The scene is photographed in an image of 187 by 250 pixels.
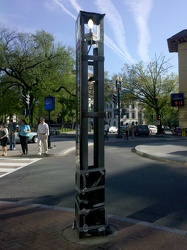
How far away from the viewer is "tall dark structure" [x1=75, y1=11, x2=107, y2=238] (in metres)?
4.14

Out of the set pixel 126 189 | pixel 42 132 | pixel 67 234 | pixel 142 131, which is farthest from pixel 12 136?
pixel 142 131

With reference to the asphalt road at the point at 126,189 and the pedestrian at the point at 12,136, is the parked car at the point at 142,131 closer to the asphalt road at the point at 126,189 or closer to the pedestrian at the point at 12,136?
the pedestrian at the point at 12,136

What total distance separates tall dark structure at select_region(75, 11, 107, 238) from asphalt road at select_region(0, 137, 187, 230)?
4.24 ft

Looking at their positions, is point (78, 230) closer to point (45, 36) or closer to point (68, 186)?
point (68, 186)

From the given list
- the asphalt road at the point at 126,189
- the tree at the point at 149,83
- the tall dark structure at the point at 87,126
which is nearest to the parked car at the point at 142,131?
the tree at the point at 149,83

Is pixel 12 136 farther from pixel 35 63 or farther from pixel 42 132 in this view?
pixel 35 63

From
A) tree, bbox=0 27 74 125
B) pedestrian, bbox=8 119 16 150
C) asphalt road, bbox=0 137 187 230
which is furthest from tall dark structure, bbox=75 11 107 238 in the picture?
tree, bbox=0 27 74 125

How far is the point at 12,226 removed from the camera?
466cm

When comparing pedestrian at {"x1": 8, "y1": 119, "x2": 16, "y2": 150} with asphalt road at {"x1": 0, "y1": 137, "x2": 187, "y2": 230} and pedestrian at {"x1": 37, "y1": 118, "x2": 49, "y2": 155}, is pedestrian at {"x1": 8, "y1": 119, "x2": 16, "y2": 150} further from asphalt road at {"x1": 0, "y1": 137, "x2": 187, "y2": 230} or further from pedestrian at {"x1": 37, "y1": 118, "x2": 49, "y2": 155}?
asphalt road at {"x1": 0, "y1": 137, "x2": 187, "y2": 230}

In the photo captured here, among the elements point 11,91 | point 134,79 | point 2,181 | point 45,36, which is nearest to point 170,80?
point 134,79

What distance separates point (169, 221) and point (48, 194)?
10.0 feet

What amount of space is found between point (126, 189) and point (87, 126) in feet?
11.7

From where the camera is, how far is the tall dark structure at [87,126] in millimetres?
4137

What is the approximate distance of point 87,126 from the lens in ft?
13.9
